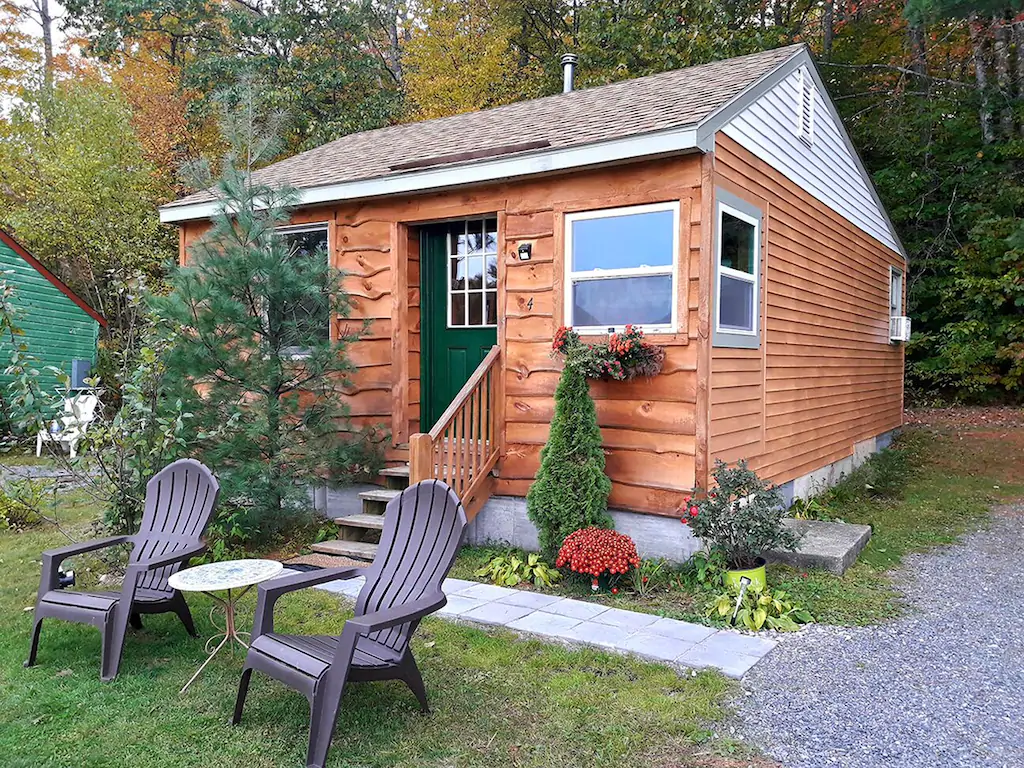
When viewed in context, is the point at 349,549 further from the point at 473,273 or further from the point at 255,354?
the point at 473,273

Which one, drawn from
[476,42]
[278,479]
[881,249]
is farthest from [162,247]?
[881,249]

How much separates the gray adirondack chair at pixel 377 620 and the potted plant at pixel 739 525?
6.52 feet

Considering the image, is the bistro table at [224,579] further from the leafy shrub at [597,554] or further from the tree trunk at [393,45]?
the tree trunk at [393,45]

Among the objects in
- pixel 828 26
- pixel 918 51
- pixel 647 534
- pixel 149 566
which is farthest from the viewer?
pixel 828 26

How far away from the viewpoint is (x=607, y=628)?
428 centimetres

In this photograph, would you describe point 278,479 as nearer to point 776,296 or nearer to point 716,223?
point 716,223

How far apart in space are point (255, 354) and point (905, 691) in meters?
5.01

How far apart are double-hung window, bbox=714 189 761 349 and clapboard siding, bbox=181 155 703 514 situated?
1.02 feet

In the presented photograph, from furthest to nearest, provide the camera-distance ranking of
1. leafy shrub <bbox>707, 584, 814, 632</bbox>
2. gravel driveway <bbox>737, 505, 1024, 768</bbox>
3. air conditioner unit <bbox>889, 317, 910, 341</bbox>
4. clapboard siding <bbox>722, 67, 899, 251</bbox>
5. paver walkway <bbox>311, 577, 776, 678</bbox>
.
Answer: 1. air conditioner unit <bbox>889, 317, 910, 341</bbox>
2. clapboard siding <bbox>722, 67, 899, 251</bbox>
3. leafy shrub <bbox>707, 584, 814, 632</bbox>
4. paver walkway <bbox>311, 577, 776, 678</bbox>
5. gravel driveway <bbox>737, 505, 1024, 768</bbox>

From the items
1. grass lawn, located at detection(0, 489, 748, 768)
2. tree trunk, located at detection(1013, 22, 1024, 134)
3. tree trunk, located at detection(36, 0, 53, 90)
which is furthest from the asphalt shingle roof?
tree trunk, located at detection(36, 0, 53, 90)

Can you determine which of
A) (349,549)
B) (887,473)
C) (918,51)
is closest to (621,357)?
(349,549)

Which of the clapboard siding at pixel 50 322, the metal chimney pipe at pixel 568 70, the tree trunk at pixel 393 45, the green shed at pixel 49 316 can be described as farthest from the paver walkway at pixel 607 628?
the tree trunk at pixel 393 45

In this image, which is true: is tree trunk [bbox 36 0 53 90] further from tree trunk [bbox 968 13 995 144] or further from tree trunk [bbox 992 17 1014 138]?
tree trunk [bbox 992 17 1014 138]

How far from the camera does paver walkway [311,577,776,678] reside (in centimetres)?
387
